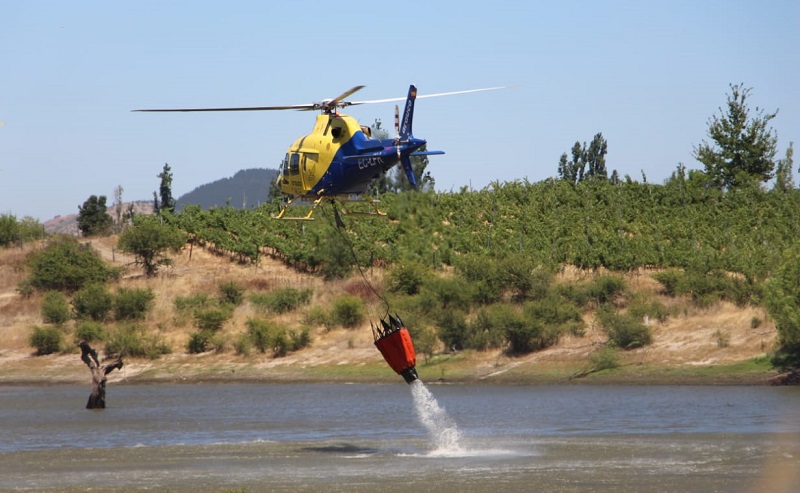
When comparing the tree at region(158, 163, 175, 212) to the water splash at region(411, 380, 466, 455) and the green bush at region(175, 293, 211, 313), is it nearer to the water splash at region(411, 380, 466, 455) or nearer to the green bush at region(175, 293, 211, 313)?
the green bush at region(175, 293, 211, 313)

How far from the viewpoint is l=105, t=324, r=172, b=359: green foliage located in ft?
205

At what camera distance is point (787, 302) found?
155ft

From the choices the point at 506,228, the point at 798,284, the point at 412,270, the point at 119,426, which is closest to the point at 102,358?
the point at 412,270

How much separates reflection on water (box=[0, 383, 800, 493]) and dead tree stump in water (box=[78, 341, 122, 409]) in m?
0.51

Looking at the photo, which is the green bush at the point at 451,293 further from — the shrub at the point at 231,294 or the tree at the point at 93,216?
the tree at the point at 93,216

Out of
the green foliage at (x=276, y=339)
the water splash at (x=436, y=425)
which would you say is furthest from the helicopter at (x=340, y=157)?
the green foliage at (x=276, y=339)

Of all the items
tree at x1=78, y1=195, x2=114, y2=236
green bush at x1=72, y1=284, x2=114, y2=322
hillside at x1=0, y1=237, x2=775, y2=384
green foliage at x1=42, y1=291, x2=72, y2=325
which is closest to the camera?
hillside at x1=0, y1=237, x2=775, y2=384

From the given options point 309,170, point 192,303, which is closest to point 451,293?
point 192,303

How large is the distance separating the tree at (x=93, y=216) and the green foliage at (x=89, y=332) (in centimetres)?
3655

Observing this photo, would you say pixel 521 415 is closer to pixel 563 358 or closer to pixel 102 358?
pixel 563 358

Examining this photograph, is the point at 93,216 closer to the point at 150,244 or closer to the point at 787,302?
the point at 150,244

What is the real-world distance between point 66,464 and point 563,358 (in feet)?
85.0

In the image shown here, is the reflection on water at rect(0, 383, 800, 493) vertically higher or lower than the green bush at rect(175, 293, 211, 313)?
lower

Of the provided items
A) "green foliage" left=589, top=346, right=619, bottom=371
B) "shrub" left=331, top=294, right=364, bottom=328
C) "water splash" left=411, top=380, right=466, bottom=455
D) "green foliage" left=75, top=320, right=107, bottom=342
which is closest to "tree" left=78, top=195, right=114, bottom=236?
"green foliage" left=75, top=320, right=107, bottom=342
